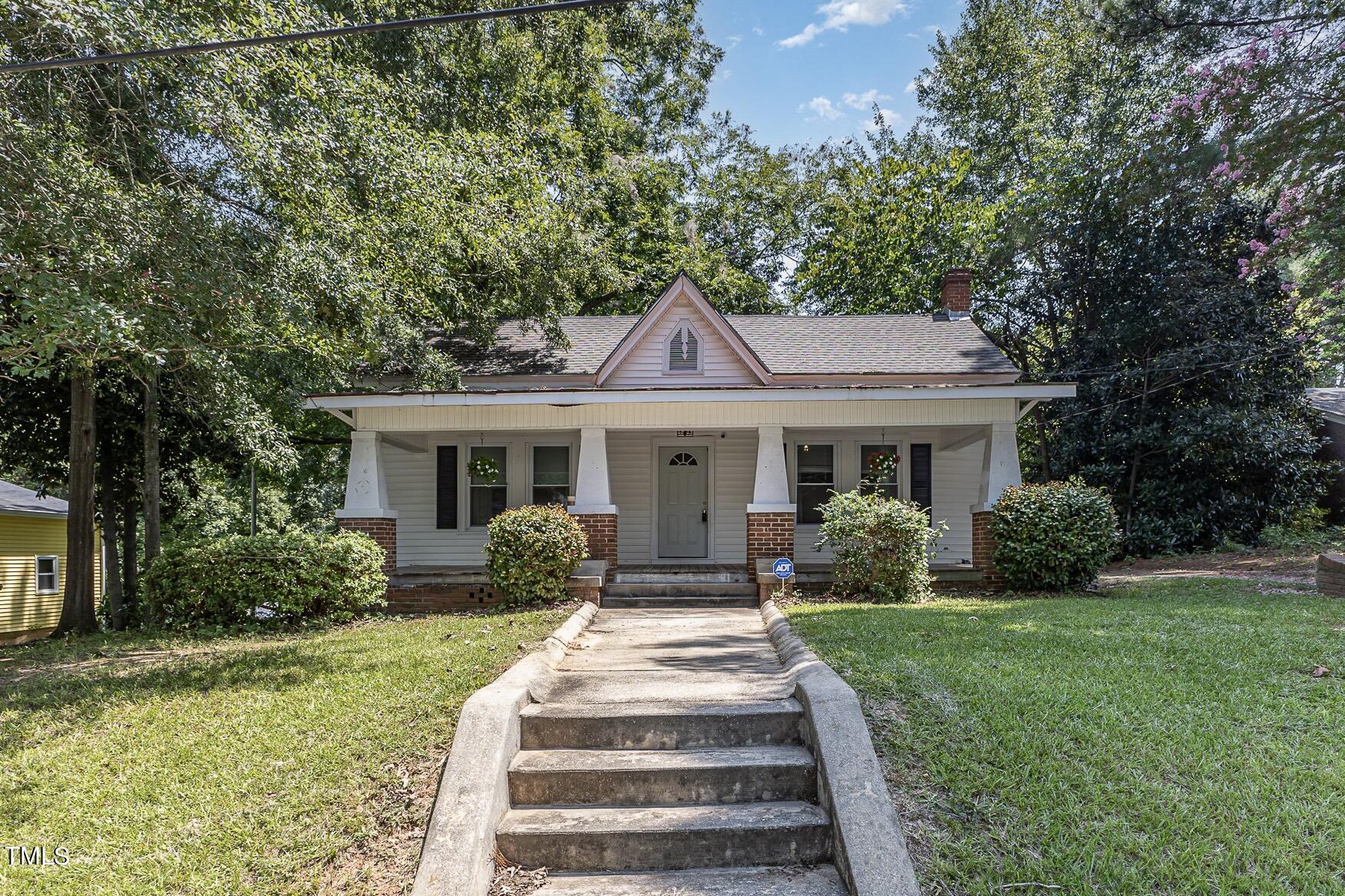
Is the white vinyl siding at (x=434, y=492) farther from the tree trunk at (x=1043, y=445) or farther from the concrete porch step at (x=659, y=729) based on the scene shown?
the tree trunk at (x=1043, y=445)

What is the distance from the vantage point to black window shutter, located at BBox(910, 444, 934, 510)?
1292 cm

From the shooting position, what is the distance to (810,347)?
13.9 m

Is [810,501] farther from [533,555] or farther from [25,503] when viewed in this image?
[25,503]

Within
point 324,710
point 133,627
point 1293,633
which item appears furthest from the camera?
point 133,627

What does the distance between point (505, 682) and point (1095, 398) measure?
1650cm

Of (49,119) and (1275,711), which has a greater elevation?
(49,119)

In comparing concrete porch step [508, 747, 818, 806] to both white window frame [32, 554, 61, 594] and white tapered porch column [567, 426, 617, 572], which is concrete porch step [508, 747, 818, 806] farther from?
white window frame [32, 554, 61, 594]

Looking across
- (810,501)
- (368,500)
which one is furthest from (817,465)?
(368,500)

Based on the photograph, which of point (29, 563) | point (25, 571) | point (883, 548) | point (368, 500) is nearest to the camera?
point (883, 548)

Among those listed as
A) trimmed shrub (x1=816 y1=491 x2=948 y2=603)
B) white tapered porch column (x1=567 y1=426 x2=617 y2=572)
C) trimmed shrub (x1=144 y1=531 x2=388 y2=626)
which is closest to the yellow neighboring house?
trimmed shrub (x1=144 y1=531 x2=388 y2=626)

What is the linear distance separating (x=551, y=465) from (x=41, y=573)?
15.6 m

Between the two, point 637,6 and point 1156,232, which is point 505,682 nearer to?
point 1156,232

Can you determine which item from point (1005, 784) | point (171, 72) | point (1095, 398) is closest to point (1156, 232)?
point (1095, 398)

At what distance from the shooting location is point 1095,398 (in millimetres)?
17391
